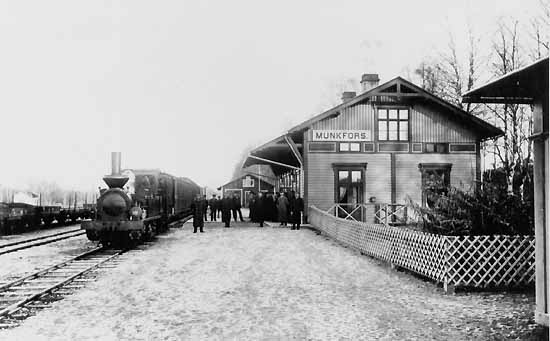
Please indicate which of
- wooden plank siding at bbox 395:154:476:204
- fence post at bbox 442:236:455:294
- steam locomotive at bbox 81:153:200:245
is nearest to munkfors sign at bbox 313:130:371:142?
wooden plank siding at bbox 395:154:476:204

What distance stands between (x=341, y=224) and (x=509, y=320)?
382 inches

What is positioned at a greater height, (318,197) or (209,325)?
(318,197)

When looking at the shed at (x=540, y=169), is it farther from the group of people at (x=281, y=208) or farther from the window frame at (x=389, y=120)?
the window frame at (x=389, y=120)

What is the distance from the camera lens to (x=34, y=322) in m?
6.95

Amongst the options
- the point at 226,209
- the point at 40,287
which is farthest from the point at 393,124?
the point at 40,287

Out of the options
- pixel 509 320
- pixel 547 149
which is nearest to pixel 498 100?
pixel 547 149

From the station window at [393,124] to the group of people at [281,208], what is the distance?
4.84 m

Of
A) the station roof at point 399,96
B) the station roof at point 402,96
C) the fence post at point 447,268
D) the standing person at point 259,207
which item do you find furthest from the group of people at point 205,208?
the fence post at point 447,268

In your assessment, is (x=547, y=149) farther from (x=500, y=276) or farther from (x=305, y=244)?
(x=305, y=244)

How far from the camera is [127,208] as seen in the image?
643 inches

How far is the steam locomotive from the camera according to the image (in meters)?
16.2

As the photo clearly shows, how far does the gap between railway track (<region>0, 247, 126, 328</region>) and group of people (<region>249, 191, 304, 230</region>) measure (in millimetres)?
9905

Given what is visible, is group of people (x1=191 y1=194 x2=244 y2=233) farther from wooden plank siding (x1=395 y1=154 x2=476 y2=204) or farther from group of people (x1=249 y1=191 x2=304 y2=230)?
wooden plank siding (x1=395 y1=154 x2=476 y2=204)

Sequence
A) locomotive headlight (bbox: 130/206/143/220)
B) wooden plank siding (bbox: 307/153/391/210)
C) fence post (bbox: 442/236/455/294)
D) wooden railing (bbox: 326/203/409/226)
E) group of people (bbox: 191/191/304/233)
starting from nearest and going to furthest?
fence post (bbox: 442/236/455/294) < locomotive headlight (bbox: 130/206/143/220) < group of people (bbox: 191/191/304/233) < wooden railing (bbox: 326/203/409/226) < wooden plank siding (bbox: 307/153/391/210)
